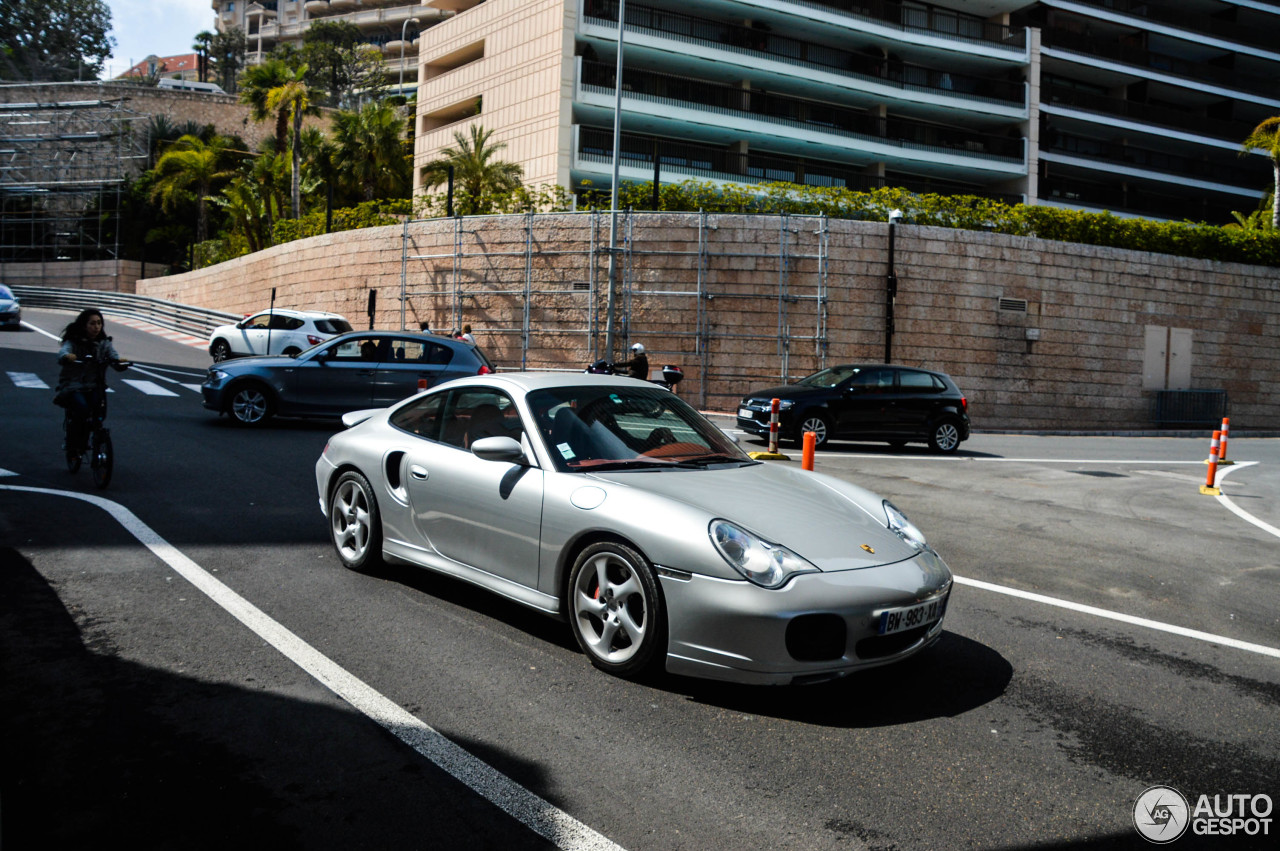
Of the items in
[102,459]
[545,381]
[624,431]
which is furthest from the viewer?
[102,459]

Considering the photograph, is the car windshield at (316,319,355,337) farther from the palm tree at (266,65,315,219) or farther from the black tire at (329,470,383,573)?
the black tire at (329,470,383,573)

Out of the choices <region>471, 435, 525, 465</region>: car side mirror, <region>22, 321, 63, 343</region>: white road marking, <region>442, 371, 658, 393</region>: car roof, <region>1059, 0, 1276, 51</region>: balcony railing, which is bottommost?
<region>471, 435, 525, 465</region>: car side mirror

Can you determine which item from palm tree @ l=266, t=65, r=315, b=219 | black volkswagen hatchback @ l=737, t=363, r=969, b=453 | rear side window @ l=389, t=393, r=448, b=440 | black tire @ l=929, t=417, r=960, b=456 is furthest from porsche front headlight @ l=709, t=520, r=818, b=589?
palm tree @ l=266, t=65, r=315, b=219

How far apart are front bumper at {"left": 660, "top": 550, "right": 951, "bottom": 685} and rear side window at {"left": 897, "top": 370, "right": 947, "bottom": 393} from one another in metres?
13.6

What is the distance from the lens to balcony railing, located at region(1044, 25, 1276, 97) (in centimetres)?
4447

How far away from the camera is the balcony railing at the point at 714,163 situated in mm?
34438

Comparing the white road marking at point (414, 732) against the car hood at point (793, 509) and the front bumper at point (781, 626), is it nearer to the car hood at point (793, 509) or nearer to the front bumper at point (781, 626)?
the front bumper at point (781, 626)

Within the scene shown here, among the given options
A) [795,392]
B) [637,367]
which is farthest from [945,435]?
[637,367]

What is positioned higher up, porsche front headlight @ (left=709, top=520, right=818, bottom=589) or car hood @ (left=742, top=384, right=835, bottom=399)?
car hood @ (left=742, top=384, right=835, bottom=399)

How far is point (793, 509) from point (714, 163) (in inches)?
1328

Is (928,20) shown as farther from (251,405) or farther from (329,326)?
(251,405)

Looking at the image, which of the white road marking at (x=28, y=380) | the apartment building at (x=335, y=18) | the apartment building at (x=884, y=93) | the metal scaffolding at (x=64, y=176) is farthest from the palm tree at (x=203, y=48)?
the white road marking at (x=28, y=380)

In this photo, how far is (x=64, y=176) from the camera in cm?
5688

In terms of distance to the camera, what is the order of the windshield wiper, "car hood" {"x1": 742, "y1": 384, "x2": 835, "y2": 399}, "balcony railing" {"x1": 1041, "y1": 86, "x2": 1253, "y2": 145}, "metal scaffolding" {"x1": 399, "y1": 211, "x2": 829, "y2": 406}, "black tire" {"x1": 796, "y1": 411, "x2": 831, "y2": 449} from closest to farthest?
the windshield wiper
"black tire" {"x1": 796, "y1": 411, "x2": 831, "y2": 449}
"car hood" {"x1": 742, "y1": 384, "x2": 835, "y2": 399}
"metal scaffolding" {"x1": 399, "y1": 211, "x2": 829, "y2": 406}
"balcony railing" {"x1": 1041, "y1": 86, "x2": 1253, "y2": 145}
